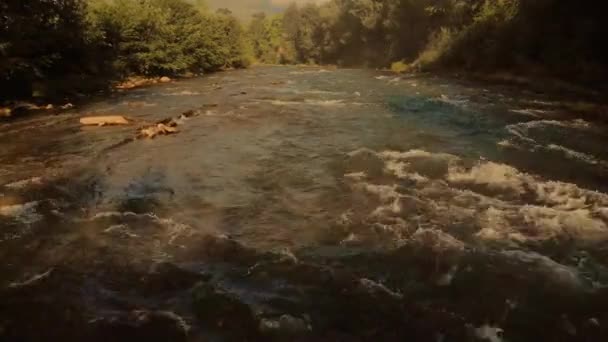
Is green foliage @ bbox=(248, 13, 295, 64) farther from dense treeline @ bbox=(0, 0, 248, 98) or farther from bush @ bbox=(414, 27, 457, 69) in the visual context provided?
bush @ bbox=(414, 27, 457, 69)

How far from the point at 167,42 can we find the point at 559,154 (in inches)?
1334

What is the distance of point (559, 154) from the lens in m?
12.8

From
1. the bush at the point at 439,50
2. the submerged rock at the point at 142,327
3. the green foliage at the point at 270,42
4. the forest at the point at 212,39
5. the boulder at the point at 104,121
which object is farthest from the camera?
the green foliage at the point at 270,42

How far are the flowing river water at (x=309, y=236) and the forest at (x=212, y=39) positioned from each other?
9.54 m

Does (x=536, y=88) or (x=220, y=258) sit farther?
(x=536, y=88)

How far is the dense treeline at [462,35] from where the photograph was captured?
25.7m

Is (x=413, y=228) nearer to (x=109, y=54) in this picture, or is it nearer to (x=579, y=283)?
(x=579, y=283)

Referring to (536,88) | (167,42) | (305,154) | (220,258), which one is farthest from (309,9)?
(220,258)

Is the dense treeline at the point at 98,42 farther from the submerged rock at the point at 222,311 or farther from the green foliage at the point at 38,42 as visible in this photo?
the submerged rock at the point at 222,311

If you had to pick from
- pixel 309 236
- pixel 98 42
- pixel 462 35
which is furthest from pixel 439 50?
pixel 309 236

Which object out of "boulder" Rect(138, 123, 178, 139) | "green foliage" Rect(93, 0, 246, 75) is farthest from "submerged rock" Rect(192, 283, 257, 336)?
"green foliage" Rect(93, 0, 246, 75)

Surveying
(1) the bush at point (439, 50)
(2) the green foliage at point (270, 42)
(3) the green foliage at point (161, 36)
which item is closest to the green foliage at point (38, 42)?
(3) the green foliage at point (161, 36)

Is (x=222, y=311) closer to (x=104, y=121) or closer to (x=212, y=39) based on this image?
(x=104, y=121)

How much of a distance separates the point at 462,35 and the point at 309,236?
3566 cm
